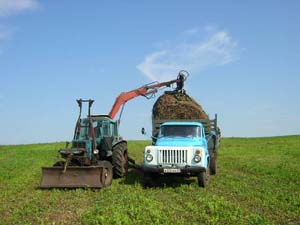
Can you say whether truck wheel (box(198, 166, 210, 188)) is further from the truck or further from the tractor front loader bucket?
the tractor front loader bucket

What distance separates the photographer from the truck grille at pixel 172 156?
50.0 feet

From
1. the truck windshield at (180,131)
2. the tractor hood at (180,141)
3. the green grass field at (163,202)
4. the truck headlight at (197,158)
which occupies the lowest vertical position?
the green grass field at (163,202)

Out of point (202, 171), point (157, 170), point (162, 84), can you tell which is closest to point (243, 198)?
point (202, 171)

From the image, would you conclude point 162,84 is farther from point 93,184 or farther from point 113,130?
point 93,184

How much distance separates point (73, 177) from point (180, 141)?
377 centimetres

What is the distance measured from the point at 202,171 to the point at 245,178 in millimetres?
3126

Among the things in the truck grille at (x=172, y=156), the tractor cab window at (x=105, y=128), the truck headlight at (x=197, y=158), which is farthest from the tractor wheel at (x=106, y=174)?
the truck headlight at (x=197, y=158)

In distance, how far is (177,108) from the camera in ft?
71.4

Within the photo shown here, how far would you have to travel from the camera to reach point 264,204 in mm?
11773

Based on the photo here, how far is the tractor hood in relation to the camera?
15.9 meters

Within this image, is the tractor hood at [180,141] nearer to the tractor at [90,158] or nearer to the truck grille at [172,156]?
the truck grille at [172,156]

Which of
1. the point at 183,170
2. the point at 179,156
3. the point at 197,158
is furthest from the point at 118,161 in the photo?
the point at 197,158

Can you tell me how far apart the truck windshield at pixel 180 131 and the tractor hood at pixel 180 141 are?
Answer: 280 millimetres

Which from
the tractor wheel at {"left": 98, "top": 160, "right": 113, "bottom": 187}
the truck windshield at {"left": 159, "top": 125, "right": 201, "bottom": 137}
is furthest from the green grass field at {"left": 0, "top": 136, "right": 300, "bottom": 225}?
the truck windshield at {"left": 159, "top": 125, "right": 201, "bottom": 137}
